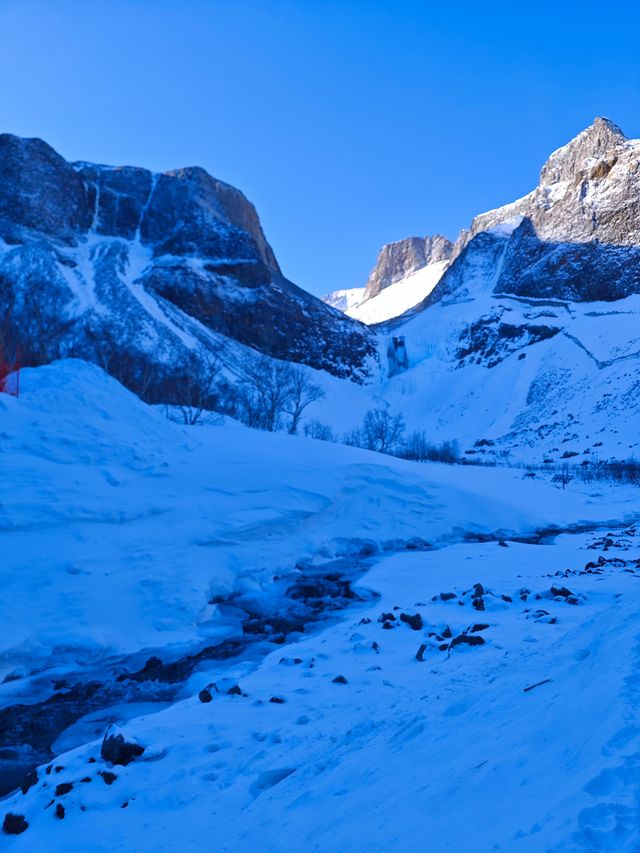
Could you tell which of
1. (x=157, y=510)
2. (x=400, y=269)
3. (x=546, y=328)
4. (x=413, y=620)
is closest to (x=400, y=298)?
(x=400, y=269)

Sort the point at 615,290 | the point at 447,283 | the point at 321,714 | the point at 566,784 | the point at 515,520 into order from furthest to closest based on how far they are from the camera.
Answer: the point at 447,283 < the point at 615,290 < the point at 515,520 < the point at 321,714 < the point at 566,784

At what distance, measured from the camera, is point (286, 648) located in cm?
632

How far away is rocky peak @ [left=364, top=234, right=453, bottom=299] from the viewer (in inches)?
6038

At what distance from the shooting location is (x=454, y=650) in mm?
5289

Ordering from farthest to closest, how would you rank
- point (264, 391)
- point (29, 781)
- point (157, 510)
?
point (264, 391) < point (157, 510) < point (29, 781)

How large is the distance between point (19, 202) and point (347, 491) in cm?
6086

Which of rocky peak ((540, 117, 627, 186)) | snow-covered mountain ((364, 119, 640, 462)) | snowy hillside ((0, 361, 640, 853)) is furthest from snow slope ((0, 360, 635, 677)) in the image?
rocky peak ((540, 117, 627, 186))

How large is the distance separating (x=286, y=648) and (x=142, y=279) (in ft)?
190

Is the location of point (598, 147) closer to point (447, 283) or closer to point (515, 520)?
point (447, 283)

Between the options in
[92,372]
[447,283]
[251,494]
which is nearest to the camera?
[251,494]

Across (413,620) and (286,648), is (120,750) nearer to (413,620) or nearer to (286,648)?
(286,648)

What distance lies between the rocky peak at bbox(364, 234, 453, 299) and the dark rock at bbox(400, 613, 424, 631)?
152 meters

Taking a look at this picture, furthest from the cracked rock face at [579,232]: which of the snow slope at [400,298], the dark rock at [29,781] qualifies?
the dark rock at [29,781]

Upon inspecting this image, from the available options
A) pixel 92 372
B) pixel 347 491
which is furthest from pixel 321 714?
pixel 92 372
